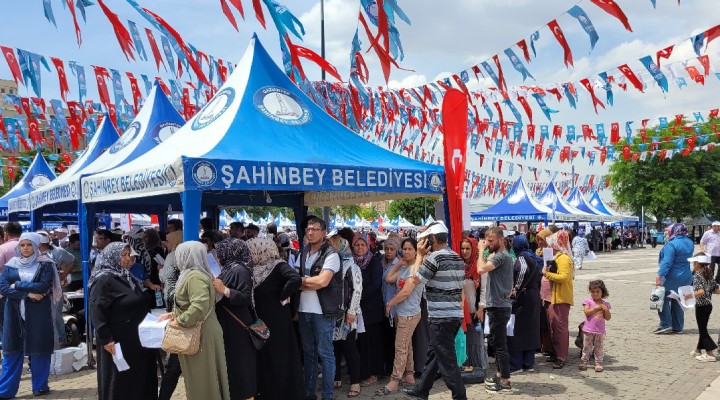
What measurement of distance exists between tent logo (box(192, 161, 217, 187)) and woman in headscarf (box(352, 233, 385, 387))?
1725 millimetres

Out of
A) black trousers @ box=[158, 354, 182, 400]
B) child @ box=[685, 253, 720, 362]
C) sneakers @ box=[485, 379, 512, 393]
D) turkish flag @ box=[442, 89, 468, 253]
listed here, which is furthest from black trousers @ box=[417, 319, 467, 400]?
child @ box=[685, 253, 720, 362]

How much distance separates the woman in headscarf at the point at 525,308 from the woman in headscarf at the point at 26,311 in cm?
512

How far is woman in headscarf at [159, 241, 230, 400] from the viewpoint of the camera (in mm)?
4426

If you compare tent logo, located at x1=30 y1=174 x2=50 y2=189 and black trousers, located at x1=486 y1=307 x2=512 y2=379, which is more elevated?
tent logo, located at x1=30 y1=174 x2=50 y2=189

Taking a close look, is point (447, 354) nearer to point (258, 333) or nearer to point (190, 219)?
point (258, 333)

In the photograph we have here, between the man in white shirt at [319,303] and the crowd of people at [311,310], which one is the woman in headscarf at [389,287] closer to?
the crowd of people at [311,310]

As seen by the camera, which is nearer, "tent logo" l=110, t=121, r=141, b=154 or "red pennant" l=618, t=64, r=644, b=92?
"tent logo" l=110, t=121, r=141, b=154

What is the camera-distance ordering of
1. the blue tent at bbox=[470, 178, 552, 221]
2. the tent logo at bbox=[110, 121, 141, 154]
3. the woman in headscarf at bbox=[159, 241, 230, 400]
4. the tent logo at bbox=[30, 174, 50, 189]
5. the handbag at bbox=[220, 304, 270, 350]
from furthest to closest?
the blue tent at bbox=[470, 178, 552, 221] < the tent logo at bbox=[30, 174, 50, 189] < the tent logo at bbox=[110, 121, 141, 154] < the handbag at bbox=[220, 304, 270, 350] < the woman in headscarf at bbox=[159, 241, 230, 400]

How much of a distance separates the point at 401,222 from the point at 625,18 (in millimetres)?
41213

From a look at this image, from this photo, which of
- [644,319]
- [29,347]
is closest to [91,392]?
[29,347]

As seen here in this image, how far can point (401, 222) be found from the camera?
47.6m

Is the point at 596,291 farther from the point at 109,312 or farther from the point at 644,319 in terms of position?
the point at 109,312

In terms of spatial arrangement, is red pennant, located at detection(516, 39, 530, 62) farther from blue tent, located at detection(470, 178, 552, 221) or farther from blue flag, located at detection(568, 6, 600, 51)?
blue tent, located at detection(470, 178, 552, 221)

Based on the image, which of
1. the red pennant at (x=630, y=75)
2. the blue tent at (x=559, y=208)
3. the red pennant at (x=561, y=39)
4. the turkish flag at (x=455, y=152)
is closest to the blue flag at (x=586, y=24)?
the red pennant at (x=561, y=39)
